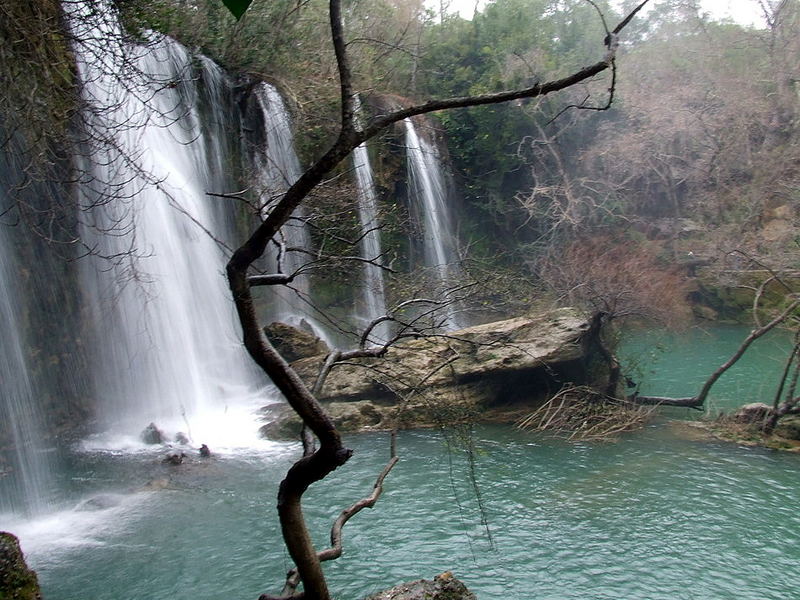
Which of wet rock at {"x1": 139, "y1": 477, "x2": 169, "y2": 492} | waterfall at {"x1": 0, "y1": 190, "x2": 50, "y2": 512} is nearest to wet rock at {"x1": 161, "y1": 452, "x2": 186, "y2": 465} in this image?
wet rock at {"x1": 139, "y1": 477, "x2": 169, "y2": 492}

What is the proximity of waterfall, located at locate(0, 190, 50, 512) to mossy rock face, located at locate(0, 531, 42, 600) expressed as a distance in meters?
3.95

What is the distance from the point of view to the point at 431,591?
131 inches

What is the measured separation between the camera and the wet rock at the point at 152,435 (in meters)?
9.31

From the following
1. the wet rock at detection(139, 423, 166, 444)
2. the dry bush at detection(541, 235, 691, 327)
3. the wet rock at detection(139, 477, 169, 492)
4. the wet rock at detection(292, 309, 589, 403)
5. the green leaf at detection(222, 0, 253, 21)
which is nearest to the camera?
the green leaf at detection(222, 0, 253, 21)

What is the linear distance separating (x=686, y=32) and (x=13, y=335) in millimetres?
21768

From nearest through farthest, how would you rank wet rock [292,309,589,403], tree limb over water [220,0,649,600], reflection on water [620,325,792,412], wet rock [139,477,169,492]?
tree limb over water [220,0,649,600] < wet rock [139,477,169,492] < wet rock [292,309,589,403] < reflection on water [620,325,792,412]

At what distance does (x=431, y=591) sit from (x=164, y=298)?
871 cm

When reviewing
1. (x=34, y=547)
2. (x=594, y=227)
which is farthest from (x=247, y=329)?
(x=594, y=227)

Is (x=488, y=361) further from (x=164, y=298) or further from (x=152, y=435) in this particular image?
(x=164, y=298)

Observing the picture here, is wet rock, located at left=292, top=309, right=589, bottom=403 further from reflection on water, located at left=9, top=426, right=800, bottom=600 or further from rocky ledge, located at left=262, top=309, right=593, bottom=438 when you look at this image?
reflection on water, located at left=9, top=426, right=800, bottom=600

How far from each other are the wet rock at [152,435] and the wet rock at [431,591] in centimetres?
674

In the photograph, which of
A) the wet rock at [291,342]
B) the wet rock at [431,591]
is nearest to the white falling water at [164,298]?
the wet rock at [291,342]

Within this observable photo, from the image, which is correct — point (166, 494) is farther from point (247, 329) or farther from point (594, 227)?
point (594, 227)

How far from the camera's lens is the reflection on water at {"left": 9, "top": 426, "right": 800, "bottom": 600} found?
5539 millimetres
